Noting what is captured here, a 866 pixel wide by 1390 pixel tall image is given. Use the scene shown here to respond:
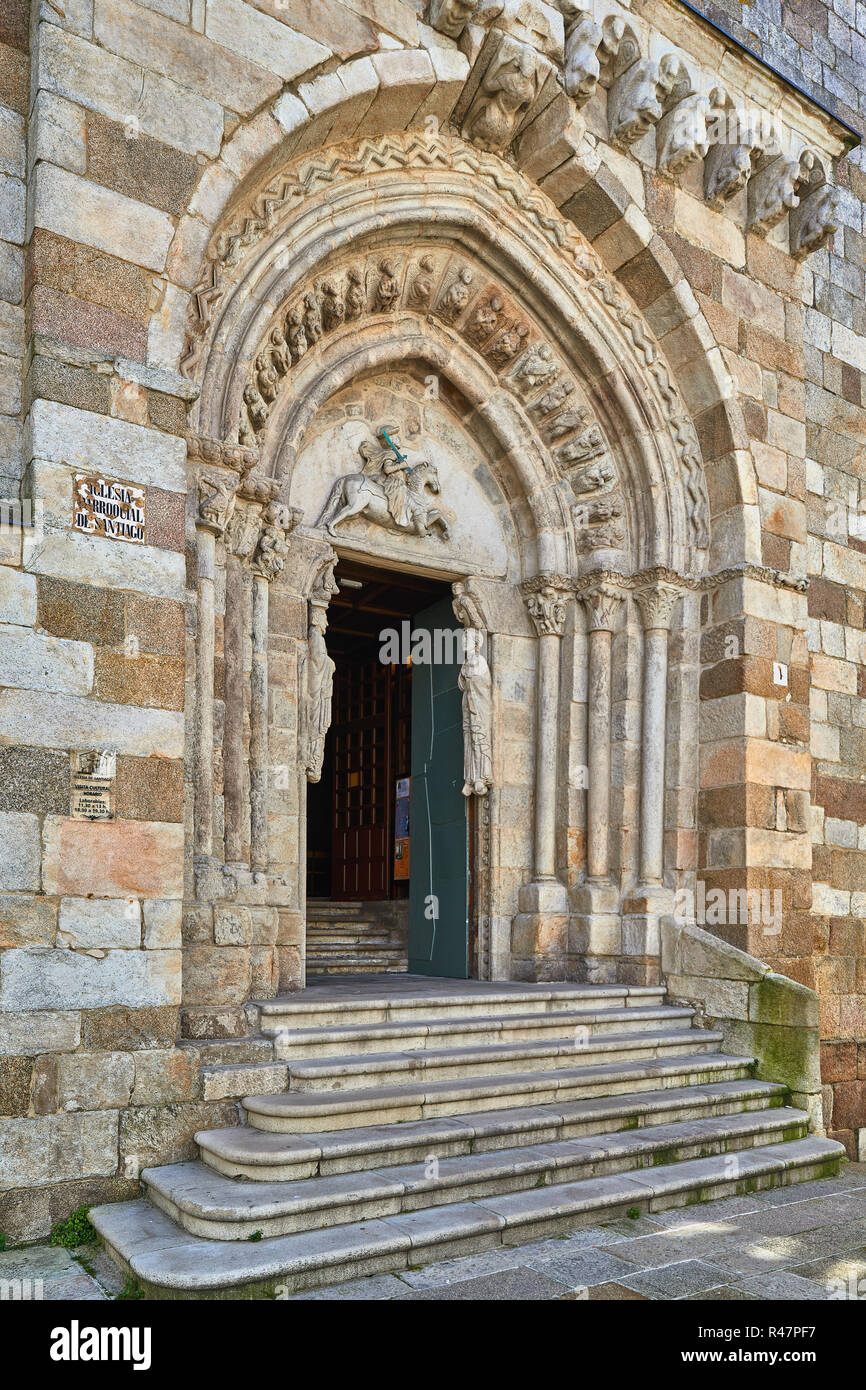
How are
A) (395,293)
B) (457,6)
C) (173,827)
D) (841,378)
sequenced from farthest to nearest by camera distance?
(841,378) → (395,293) → (457,6) → (173,827)

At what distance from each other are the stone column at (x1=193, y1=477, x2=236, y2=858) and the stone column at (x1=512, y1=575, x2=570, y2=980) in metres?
2.31

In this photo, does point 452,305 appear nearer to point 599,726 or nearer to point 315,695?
point 315,695

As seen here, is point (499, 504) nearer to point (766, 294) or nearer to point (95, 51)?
point (766, 294)

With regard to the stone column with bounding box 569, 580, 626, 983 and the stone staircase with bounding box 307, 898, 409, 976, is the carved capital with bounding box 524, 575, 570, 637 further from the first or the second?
the stone staircase with bounding box 307, 898, 409, 976

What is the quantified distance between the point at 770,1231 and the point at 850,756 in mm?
3750

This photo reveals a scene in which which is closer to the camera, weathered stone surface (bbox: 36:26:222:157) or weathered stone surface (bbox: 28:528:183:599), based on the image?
weathered stone surface (bbox: 28:528:183:599)

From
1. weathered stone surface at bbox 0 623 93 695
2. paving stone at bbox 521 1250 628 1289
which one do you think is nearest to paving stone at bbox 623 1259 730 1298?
paving stone at bbox 521 1250 628 1289

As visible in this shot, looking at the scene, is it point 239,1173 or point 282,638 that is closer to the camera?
point 239,1173

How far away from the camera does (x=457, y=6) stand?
511 centimetres

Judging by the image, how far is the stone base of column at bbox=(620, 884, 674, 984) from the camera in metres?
5.91

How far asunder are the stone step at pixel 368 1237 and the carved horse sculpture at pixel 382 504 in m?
3.41

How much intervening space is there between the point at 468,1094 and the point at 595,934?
77.1 inches

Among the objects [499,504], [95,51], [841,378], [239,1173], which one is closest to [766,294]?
[841,378]

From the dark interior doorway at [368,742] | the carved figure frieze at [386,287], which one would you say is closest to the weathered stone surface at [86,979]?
the carved figure frieze at [386,287]
